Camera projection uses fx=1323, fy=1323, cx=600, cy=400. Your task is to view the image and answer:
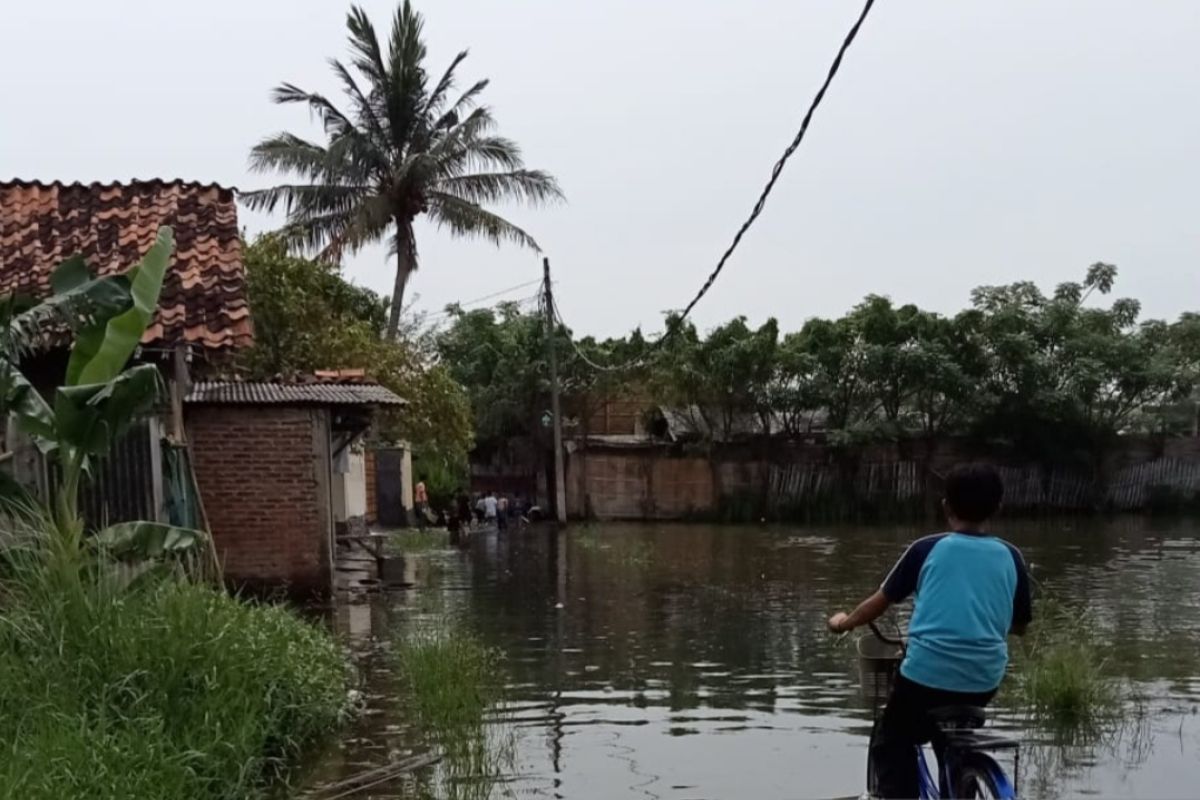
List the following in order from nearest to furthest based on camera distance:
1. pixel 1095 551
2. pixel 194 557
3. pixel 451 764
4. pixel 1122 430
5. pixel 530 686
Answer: pixel 451 764
pixel 194 557
pixel 530 686
pixel 1095 551
pixel 1122 430

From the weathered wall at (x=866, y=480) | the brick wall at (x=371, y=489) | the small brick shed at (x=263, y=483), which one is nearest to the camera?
the small brick shed at (x=263, y=483)

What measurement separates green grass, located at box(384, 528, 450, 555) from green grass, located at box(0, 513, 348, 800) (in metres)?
17.1

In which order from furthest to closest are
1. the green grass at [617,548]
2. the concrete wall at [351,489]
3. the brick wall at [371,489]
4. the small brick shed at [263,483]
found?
the brick wall at [371,489], the concrete wall at [351,489], the green grass at [617,548], the small brick shed at [263,483]

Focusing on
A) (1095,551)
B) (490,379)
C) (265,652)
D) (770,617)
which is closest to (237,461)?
(770,617)

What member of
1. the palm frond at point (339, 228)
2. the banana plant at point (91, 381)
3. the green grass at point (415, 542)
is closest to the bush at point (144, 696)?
the banana plant at point (91, 381)

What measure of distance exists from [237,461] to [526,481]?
76.8 ft

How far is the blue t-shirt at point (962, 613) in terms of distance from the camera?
14.9 ft

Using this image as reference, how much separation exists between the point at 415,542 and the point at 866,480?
1292 cm

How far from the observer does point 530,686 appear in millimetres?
10438

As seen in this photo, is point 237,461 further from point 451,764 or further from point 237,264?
point 451,764

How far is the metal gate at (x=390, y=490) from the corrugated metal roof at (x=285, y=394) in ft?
57.3

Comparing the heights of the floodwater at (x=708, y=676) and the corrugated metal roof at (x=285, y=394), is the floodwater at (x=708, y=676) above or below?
below

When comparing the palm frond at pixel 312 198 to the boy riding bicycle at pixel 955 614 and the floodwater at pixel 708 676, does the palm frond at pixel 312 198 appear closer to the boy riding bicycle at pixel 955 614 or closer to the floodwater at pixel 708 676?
the floodwater at pixel 708 676

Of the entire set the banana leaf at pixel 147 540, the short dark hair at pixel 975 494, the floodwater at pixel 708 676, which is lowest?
the floodwater at pixel 708 676
